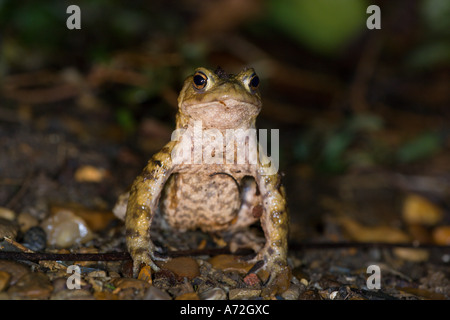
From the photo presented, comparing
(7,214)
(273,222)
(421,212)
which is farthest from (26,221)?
(421,212)

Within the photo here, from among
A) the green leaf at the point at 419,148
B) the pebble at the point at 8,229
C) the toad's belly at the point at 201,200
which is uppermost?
the green leaf at the point at 419,148

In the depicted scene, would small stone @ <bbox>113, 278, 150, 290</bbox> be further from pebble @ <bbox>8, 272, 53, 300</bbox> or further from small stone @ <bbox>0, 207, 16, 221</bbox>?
small stone @ <bbox>0, 207, 16, 221</bbox>

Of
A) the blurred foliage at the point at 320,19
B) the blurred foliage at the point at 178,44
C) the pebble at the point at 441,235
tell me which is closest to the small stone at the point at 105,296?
the blurred foliage at the point at 178,44

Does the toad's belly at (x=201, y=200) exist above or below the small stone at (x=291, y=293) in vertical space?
above

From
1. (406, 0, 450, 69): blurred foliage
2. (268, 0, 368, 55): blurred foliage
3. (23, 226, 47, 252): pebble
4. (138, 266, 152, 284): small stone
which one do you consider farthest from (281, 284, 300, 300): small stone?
(406, 0, 450, 69): blurred foliage

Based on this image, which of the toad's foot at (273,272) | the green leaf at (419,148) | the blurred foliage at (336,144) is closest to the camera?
the toad's foot at (273,272)

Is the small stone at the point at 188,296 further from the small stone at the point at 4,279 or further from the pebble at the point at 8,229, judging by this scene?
the pebble at the point at 8,229

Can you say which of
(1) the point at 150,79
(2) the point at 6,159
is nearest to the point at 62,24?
(1) the point at 150,79
